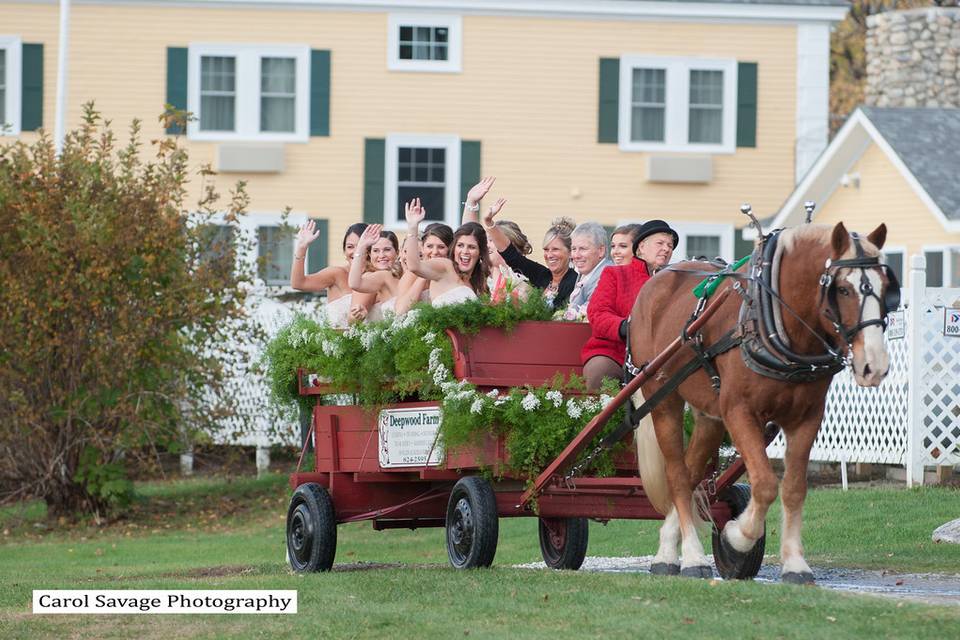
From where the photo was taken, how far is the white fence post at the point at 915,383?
16562mm

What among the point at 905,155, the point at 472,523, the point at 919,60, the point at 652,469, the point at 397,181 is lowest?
the point at 472,523

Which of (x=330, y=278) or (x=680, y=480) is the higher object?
(x=330, y=278)

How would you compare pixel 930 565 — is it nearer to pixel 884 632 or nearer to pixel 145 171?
pixel 884 632

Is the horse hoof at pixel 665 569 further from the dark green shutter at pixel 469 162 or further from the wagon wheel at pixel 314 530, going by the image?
the dark green shutter at pixel 469 162

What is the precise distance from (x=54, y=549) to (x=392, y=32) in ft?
48.6

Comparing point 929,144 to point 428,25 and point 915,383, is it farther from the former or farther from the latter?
point 915,383

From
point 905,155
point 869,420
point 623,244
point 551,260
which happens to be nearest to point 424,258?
point 551,260

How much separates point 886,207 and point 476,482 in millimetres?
Answer: 18804

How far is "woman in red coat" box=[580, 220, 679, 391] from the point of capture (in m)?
9.67

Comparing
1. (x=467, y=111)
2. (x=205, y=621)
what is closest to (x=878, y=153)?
(x=467, y=111)

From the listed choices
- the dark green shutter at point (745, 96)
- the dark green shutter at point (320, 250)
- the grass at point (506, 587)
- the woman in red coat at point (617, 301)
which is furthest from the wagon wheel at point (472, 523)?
the dark green shutter at point (745, 96)

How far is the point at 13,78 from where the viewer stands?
96.2 feet

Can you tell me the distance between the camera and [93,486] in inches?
750

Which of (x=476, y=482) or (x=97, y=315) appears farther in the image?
(x=97, y=315)
